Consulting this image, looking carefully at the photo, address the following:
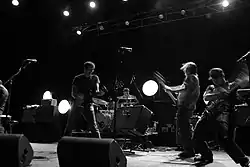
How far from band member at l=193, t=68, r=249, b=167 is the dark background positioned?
16.7 feet

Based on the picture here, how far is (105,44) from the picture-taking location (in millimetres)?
12758

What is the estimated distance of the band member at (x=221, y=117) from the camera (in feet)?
15.3

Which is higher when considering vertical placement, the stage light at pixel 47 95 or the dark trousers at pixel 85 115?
the stage light at pixel 47 95

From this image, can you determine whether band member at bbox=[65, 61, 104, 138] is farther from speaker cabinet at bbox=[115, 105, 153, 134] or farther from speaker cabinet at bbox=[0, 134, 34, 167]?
speaker cabinet at bbox=[115, 105, 153, 134]

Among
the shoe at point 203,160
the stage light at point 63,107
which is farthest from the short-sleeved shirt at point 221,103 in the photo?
the stage light at point 63,107

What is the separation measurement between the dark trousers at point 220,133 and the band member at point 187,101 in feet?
3.19

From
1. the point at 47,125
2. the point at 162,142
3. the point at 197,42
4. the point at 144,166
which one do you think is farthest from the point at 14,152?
the point at 197,42

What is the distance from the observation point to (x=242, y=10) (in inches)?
382

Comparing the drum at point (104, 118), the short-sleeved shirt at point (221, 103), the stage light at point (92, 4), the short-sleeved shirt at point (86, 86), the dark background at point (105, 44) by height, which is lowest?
the drum at point (104, 118)

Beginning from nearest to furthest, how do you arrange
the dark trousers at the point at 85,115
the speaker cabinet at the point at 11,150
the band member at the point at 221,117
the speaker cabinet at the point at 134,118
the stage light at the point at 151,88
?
the speaker cabinet at the point at 11,150 → the band member at the point at 221,117 → the dark trousers at the point at 85,115 → the speaker cabinet at the point at 134,118 → the stage light at the point at 151,88

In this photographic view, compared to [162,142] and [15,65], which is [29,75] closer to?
[15,65]

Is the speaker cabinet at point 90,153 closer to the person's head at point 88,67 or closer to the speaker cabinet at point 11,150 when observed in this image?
the speaker cabinet at point 11,150

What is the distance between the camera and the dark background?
1011 centimetres

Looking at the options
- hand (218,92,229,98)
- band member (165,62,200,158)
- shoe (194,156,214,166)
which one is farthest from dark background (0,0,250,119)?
hand (218,92,229,98)
